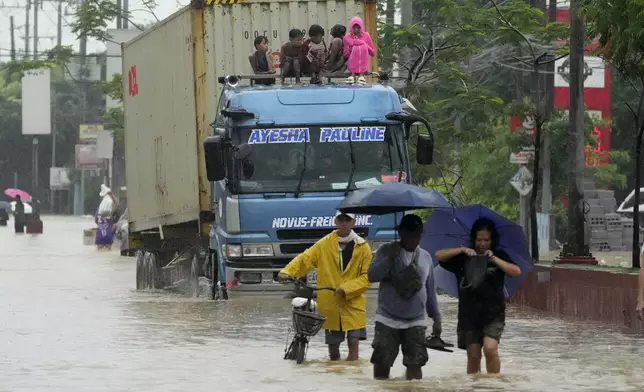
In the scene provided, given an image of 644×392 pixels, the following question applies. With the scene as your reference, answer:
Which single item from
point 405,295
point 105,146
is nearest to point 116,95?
point 105,146

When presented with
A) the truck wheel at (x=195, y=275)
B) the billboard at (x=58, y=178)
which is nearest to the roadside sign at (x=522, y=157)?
the truck wheel at (x=195, y=275)

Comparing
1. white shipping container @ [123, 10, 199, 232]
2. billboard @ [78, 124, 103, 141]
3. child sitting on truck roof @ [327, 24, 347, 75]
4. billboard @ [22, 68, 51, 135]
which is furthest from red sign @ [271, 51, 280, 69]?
billboard @ [78, 124, 103, 141]

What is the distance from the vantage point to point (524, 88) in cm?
4884

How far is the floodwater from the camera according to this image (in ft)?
42.1

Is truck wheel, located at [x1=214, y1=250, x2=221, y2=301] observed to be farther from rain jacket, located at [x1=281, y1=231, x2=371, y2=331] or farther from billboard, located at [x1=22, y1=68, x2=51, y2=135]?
billboard, located at [x1=22, y1=68, x2=51, y2=135]

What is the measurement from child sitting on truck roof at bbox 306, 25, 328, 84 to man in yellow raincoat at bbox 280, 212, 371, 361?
695 centimetres

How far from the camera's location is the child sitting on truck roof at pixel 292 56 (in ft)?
67.9

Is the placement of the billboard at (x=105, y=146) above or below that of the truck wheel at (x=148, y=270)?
above

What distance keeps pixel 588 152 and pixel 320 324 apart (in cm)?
3132

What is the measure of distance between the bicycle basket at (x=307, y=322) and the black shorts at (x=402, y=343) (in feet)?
4.12

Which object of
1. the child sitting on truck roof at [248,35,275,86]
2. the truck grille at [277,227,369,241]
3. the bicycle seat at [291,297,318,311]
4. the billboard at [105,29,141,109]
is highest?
the billboard at [105,29,141,109]

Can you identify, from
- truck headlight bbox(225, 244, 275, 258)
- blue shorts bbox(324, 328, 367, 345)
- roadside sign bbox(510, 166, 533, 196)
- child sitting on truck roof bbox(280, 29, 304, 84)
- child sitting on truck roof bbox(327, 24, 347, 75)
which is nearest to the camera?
blue shorts bbox(324, 328, 367, 345)

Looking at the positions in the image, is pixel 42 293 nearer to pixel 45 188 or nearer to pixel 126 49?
pixel 126 49

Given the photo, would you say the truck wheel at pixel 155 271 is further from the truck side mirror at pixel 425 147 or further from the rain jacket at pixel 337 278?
the rain jacket at pixel 337 278
